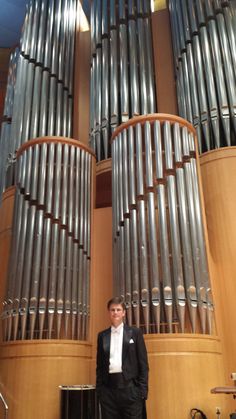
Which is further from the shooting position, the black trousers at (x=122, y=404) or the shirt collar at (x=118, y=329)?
the shirt collar at (x=118, y=329)

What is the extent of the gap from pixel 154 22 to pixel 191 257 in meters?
5.40

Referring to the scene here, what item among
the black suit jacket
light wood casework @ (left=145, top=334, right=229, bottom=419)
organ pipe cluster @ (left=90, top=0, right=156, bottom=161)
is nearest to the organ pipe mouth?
organ pipe cluster @ (left=90, top=0, right=156, bottom=161)

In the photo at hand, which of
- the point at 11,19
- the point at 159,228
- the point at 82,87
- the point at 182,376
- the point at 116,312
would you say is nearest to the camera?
the point at 116,312

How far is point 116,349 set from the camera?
10.4 ft

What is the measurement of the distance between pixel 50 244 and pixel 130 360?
2.54 metres

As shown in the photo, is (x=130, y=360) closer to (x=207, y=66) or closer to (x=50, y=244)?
(x=50, y=244)

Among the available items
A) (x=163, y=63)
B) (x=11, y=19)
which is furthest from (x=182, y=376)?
(x=11, y=19)

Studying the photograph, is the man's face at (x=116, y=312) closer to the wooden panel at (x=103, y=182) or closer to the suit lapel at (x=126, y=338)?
the suit lapel at (x=126, y=338)

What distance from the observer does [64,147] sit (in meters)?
6.02

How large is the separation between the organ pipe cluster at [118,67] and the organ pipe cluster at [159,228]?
52.2 inches

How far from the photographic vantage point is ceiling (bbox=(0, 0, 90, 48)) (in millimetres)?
9719

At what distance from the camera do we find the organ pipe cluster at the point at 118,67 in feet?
23.2

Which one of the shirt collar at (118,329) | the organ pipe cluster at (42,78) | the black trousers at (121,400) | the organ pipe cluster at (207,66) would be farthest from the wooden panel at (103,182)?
the black trousers at (121,400)

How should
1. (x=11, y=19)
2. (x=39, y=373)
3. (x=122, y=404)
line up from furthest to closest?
(x=11, y=19) < (x=39, y=373) < (x=122, y=404)
